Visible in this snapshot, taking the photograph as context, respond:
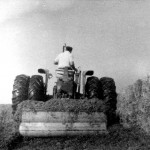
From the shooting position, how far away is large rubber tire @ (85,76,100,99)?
961cm

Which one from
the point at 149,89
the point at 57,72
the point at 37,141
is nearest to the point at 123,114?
the point at 149,89

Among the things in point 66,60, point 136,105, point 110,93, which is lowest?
point 136,105

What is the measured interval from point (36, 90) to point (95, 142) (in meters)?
2.55

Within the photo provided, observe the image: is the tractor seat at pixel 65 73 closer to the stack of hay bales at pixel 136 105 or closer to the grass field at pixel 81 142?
the stack of hay bales at pixel 136 105

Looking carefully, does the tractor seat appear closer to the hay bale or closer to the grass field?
the hay bale

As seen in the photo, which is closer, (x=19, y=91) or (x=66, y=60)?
(x=19, y=91)

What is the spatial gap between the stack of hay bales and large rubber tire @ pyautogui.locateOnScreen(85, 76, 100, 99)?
2.96ft

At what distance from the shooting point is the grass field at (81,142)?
7184 millimetres

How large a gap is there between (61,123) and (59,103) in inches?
22.7

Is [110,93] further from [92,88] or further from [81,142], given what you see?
[81,142]

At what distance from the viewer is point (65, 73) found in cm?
948

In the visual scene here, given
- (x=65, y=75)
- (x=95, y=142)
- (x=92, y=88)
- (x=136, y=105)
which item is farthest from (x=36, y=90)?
(x=136, y=105)

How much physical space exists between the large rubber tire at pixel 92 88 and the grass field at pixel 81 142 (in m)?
1.41

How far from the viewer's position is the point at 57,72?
32.3ft
